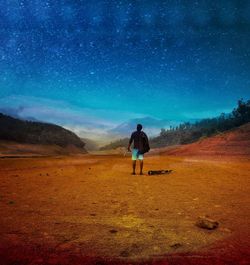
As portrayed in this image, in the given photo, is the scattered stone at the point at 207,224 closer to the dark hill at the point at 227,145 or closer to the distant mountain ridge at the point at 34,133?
the dark hill at the point at 227,145

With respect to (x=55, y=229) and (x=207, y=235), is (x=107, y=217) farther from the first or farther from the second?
(x=207, y=235)

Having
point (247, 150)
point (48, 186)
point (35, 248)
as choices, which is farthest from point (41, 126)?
point (35, 248)

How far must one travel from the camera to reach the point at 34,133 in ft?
117

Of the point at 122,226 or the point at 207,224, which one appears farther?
→ the point at 122,226

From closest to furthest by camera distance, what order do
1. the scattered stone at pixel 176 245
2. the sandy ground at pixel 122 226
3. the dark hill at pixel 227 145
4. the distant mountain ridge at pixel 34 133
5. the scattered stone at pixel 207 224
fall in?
the sandy ground at pixel 122 226, the scattered stone at pixel 176 245, the scattered stone at pixel 207 224, the dark hill at pixel 227 145, the distant mountain ridge at pixel 34 133

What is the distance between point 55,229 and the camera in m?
4.64

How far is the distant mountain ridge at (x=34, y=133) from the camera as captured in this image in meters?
32.4

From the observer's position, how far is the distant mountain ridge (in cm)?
3244

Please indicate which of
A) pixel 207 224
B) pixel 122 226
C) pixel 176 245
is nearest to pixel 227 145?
pixel 207 224

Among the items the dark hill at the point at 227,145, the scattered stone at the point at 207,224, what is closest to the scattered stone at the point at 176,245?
the scattered stone at the point at 207,224

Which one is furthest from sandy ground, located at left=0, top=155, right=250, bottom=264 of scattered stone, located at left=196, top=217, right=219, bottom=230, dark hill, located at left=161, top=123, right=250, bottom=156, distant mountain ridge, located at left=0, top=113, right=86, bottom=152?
distant mountain ridge, located at left=0, top=113, right=86, bottom=152

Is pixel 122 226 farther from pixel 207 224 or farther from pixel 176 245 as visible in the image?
pixel 207 224

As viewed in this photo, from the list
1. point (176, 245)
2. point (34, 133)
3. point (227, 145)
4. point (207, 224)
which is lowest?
point (176, 245)

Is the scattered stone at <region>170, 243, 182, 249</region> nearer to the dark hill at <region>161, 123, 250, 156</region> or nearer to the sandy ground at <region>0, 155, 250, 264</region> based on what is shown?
the sandy ground at <region>0, 155, 250, 264</region>
